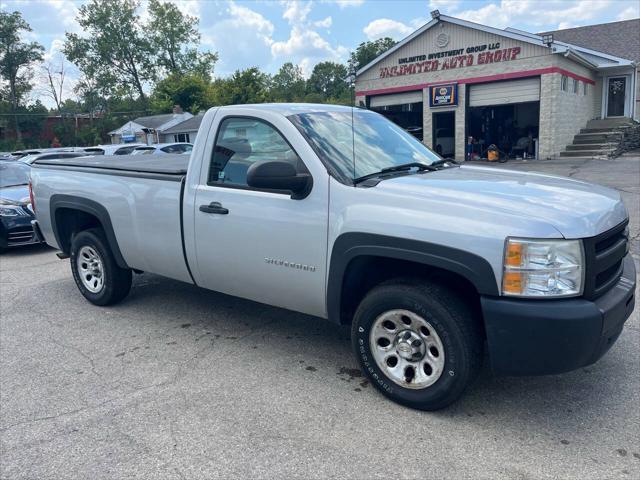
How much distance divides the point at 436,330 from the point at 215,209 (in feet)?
6.23

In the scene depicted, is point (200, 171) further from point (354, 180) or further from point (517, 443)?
point (517, 443)

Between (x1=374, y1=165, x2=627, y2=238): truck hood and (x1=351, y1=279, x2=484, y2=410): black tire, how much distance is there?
1.87ft

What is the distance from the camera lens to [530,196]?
3.17 meters

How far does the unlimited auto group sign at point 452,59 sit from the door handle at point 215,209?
73.9ft

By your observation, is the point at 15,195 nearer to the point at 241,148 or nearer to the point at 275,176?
the point at 241,148

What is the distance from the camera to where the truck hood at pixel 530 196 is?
2.90 meters

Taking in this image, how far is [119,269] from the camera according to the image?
5375 mm

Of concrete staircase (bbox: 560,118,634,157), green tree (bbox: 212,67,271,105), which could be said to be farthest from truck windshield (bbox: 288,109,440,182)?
green tree (bbox: 212,67,271,105)

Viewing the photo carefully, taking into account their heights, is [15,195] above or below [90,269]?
above

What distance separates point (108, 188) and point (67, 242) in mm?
1248

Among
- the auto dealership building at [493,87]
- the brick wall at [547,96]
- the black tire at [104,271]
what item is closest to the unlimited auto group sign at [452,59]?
the auto dealership building at [493,87]

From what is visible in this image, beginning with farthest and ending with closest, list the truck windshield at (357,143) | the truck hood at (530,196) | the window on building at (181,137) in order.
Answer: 1. the window on building at (181,137)
2. the truck windshield at (357,143)
3. the truck hood at (530,196)

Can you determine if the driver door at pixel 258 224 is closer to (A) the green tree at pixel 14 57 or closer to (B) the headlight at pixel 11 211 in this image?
(B) the headlight at pixel 11 211

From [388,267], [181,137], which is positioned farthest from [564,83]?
[181,137]
